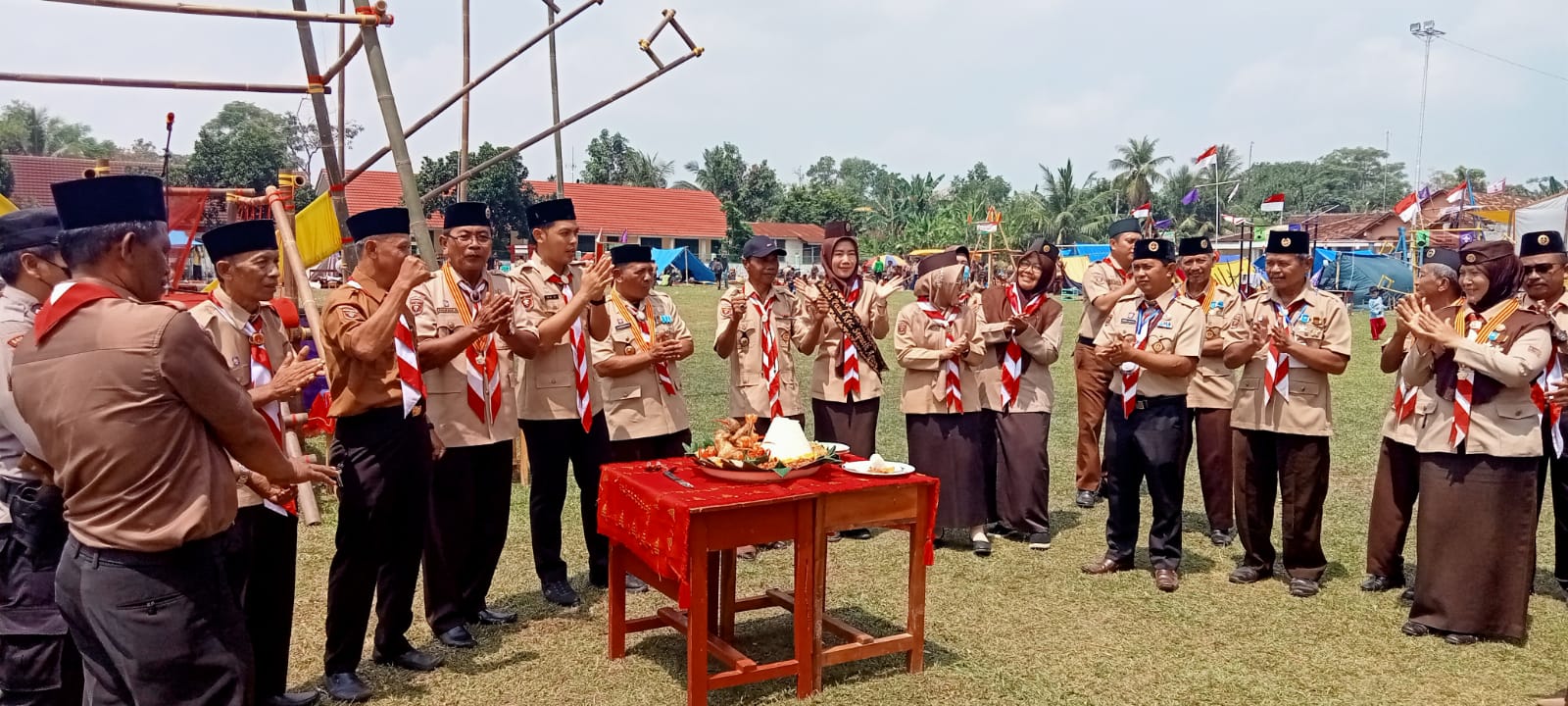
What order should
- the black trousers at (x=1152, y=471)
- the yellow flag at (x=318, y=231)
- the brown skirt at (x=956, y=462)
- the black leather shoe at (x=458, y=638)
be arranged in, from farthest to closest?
the yellow flag at (x=318, y=231) → the brown skirt at (x=956, y=462) → the black trousers at (x=1152, y=471) → the black leather shoe at (x=458, y=638)

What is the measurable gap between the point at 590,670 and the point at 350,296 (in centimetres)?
200

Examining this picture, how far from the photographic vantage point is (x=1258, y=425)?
243 inches

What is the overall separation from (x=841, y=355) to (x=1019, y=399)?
1.30 metres

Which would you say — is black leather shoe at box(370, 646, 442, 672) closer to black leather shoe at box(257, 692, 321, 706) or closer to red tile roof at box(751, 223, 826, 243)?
black leather shoe at box(257, 692, 321, 706)

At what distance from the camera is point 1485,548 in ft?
17.0

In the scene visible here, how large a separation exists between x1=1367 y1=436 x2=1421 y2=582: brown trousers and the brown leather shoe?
54.6 inches

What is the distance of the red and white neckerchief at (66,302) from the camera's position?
8.81 feet

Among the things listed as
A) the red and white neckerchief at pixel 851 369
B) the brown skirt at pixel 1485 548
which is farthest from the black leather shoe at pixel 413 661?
the brown skirt at pixel 1485 548

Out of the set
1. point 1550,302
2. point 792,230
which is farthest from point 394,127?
point 792,230

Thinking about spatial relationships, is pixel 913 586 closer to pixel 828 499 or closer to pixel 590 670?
pixel 828 499

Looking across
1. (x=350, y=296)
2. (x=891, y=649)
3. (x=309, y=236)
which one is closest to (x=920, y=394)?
(x=891, y=649)

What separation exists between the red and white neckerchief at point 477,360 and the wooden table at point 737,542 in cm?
76

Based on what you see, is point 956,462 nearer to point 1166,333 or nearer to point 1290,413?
point 1166,333

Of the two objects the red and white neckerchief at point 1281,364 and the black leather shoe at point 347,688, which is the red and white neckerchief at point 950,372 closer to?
the red and white neckerchief at point 1281,364
